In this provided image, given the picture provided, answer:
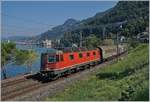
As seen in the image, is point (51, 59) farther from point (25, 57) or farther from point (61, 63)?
point (25, 57)

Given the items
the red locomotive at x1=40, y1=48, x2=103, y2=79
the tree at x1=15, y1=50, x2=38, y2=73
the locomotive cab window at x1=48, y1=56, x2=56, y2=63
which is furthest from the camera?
the tree at x1=15, y1=50, x2=38, y2=73

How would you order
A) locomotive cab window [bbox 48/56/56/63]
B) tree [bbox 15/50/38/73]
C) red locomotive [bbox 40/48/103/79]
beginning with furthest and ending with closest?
tree [bbox 15/50/38/73] → locomotive cab window [bbox 48/56/56/63] → red locomotive [bbox 40/48/103/79]

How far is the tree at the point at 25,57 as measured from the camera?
54062 mm

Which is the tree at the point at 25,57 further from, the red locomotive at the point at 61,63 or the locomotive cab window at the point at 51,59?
the locomotive cab window at the point at 51,59

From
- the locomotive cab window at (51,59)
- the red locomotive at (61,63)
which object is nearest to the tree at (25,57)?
the red locomotive at (61,63)

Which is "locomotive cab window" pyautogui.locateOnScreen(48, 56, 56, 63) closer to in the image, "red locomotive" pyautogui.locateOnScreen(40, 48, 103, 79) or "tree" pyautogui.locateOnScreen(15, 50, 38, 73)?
"red locomotive" pyautogui.locateOnScreen(40, 48, 103, 79)

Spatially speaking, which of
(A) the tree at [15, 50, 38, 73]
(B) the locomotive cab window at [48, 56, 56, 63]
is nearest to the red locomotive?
(B) the locomotive cab window at [48, 56, 56, 63]

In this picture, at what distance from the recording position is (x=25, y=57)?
5547 centimetres

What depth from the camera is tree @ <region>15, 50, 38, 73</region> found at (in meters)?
54.1

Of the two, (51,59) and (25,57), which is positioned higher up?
(51,59)

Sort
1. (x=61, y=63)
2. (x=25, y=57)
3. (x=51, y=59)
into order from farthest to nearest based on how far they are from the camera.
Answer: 1. (x=25, y=57)
2. (x=61, y=63)
3. (x=51, y=59)

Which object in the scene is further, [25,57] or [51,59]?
[25,57]

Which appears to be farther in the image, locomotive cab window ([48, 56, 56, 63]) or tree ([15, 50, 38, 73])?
tree ([15, 50, 38, 73])

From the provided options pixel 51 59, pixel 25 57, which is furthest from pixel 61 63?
pixel 25 57
